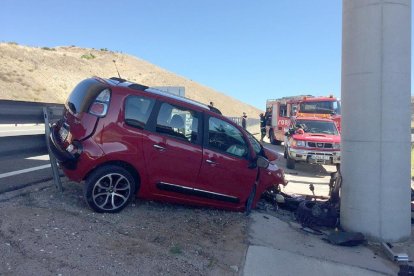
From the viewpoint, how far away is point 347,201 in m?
6.89

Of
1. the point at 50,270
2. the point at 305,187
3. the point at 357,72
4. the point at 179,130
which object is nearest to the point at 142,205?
the point at 179,130

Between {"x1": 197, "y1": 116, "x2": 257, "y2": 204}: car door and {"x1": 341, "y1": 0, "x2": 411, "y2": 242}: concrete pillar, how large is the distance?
170 cm

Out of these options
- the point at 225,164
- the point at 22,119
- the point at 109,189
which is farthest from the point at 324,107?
the point at 22,119

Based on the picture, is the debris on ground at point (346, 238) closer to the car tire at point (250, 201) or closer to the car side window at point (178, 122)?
the car tire at point (250, 201)

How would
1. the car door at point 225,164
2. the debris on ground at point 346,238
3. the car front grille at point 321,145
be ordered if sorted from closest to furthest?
1. the debris on ground at point 346,238
2. the car door at point 225,164
3. the car front grille at point 321,145

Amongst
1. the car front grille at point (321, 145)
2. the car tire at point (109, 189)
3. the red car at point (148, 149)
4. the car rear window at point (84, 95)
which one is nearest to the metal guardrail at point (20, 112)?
the red car at point (148, 149)

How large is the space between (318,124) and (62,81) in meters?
62.2

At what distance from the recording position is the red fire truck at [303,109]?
1947 cm

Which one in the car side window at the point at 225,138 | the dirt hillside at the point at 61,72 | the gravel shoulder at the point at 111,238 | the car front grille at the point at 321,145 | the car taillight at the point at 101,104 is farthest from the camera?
the dirt hillside at the point at 61,72

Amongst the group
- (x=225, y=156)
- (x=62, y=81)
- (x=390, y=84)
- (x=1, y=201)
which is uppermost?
(x=62, y=81)

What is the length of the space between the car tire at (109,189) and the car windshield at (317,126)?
1070 centimetres

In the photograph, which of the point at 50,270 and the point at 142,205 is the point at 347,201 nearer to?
the point at 142,205

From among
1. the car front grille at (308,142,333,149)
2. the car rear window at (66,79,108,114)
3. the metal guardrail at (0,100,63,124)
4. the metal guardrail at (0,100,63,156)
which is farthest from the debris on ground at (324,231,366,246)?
the car front grille at (308,142,333,149)

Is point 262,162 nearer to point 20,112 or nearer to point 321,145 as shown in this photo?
point 20,112
